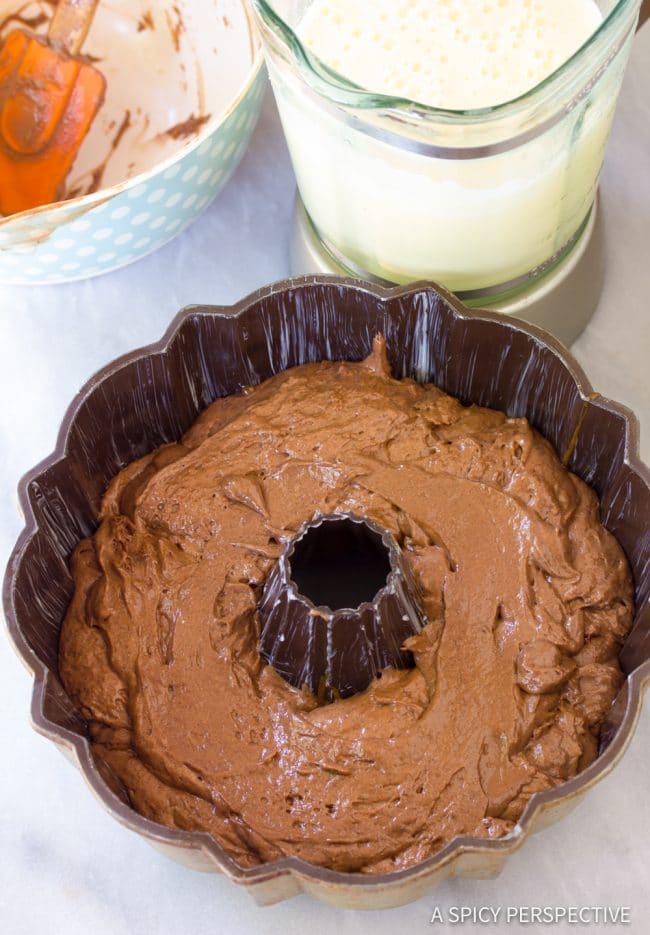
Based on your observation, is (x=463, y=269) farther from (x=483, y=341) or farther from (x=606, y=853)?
(x=606, y=853)

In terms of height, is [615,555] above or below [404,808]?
above

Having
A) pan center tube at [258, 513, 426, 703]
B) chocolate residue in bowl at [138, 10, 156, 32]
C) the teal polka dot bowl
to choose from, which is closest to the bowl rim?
the teal polka dot bowl

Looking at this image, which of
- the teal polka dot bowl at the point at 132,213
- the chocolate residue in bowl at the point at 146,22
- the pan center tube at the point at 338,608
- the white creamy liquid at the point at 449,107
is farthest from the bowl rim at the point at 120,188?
the pan center tube at the point at 338,608

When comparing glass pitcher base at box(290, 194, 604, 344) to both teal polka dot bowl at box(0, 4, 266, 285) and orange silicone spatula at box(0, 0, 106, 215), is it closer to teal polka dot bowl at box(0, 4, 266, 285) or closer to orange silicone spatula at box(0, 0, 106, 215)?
teal polka dot bowl at box(0, 4, 266, 285)

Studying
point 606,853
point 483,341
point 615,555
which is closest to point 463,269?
point 483,341

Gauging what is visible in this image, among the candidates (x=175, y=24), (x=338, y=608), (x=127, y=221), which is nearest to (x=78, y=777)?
(x=338, y=608)

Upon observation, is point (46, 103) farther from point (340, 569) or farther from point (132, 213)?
point (340, 569)

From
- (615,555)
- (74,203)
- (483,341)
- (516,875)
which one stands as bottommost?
(516,875)
